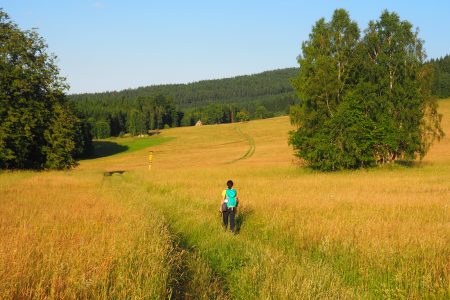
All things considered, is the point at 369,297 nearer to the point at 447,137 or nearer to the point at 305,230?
the point at 305,230

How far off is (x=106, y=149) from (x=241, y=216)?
274 ft

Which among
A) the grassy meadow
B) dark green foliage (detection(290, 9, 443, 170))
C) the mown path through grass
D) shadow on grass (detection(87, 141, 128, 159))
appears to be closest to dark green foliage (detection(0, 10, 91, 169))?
the grassy meadow

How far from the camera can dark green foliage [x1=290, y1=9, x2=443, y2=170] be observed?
112ft

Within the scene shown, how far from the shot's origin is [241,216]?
1312 centimetres

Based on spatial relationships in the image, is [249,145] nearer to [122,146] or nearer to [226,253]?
[122,146]

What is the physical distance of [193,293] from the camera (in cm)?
554

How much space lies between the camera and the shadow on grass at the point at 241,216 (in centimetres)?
1206

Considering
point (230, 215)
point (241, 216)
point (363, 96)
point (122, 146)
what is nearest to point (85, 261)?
point (230, 215)

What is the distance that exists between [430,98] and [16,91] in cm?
3452

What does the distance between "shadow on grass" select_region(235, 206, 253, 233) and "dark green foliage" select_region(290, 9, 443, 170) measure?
21.9 m

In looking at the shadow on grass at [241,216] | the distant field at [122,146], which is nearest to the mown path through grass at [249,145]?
the distant field at [122,146]

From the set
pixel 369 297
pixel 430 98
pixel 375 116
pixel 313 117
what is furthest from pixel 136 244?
pixel 430 98

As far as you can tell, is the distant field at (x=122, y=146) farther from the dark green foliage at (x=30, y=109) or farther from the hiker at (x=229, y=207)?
the hiker at (x=229, y=207)

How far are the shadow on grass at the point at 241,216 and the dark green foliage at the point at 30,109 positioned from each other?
71.1 feet
